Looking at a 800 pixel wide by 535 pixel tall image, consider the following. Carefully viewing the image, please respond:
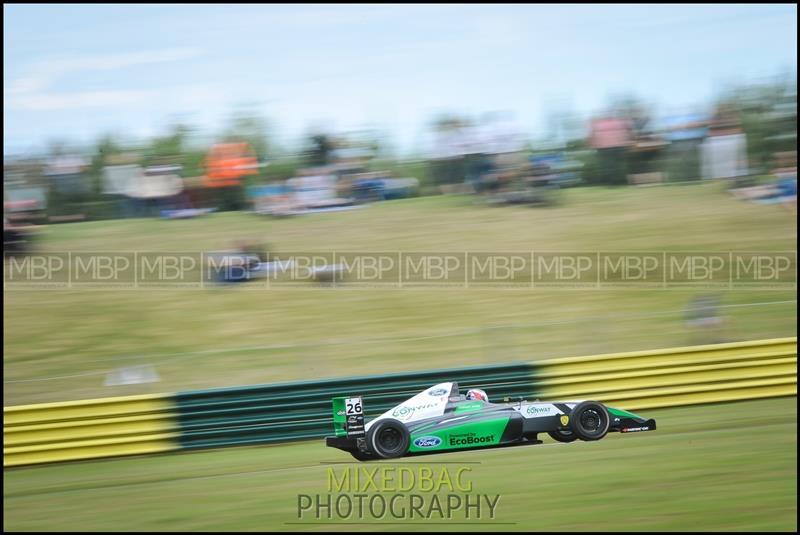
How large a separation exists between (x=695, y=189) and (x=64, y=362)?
389 inches

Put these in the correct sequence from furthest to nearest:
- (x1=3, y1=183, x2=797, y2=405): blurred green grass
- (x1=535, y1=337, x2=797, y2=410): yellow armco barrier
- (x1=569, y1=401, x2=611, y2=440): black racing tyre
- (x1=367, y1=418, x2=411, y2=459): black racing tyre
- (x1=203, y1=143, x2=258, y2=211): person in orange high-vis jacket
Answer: (x1=203, y1=143, x2=258, y2=211): person in orange high-vis jacket → (x1=3, y1=183, x2=797, y2=405): blurred green grass → (x1=535, y1=337, x2=797, y2=410): yellow armco barrier → (x1=569, y1=401, x2=611, y2=440): black racing tyre → (x1=367, y1=418, x2=411, y2=459): black racing tyre

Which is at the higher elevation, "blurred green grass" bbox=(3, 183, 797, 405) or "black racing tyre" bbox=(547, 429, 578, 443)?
"blurred green grass" bbox=(3, 183, 797, 405)

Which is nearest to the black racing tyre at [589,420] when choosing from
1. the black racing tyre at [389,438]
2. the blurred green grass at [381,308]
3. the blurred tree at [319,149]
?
the black racing tyre at [389,438]

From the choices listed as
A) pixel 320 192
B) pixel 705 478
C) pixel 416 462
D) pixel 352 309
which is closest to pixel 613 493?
pixel 705 478

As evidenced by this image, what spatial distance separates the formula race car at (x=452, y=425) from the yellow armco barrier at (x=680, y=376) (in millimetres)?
2528

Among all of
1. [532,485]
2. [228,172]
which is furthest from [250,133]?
[532,485]

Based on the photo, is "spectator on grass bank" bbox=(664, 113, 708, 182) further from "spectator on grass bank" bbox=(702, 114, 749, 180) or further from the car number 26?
the car number 26

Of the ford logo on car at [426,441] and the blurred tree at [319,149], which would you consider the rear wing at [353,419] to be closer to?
the ford logo on car at [426,441]

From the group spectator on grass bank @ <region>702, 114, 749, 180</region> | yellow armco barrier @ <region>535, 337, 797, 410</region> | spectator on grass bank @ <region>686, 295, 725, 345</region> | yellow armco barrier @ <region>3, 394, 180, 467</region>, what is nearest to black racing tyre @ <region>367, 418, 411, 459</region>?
yellow armco barrier @ <region>535, 337, 797, 410</region>

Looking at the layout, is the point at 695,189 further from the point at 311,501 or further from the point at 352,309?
the point at 311,501

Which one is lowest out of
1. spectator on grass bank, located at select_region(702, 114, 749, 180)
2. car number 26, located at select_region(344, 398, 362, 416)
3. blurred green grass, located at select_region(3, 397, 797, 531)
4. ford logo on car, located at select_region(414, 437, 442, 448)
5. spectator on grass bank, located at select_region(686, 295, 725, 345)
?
blurred green grass, located at select_region(3, 397, 797, 531)

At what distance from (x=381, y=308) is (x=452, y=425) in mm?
5492

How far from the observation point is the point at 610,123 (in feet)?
44.3

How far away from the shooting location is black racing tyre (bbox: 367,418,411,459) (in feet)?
19.7
